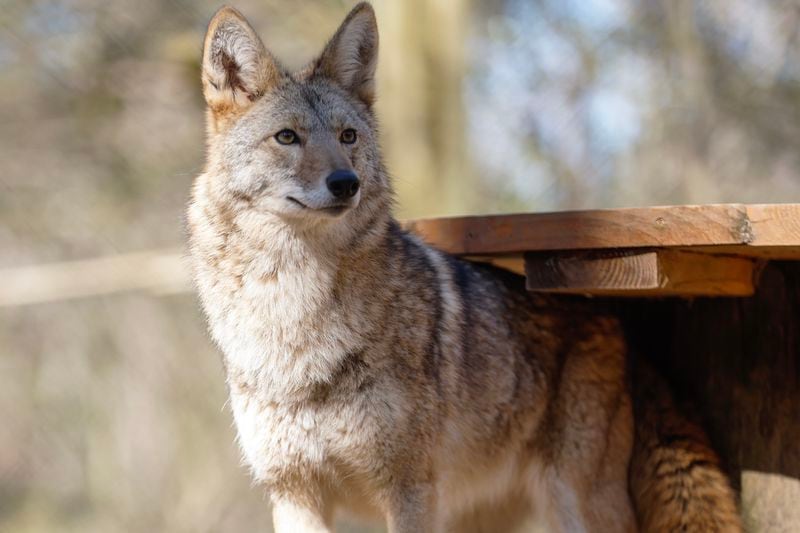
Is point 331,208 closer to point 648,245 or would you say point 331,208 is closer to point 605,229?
point 605,229

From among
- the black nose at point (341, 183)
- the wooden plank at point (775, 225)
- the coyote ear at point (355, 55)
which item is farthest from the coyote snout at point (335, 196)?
the wooden plank at point (775, 225)

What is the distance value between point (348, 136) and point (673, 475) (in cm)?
170

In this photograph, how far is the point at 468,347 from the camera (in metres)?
3.53

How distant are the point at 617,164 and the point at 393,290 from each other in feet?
12.9

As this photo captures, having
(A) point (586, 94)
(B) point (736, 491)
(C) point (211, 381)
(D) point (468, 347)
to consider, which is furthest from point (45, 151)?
(B) point (736, 491)

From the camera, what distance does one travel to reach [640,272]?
3.26m

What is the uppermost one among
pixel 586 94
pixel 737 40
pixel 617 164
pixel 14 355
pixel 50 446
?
pixel 737 40

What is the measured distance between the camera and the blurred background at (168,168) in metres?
6.72

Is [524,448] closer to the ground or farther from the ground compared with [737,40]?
closer to the ground

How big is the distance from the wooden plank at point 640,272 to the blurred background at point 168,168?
117 inches

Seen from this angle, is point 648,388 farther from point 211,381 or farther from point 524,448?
point 211,381

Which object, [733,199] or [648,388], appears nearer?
[648,388]

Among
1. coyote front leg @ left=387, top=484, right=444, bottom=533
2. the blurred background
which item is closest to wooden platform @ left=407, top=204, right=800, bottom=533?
coyote front leg @ left=387, top=484, right=444, bottom=533

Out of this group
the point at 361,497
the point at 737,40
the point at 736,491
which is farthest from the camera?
the point at 737,40
